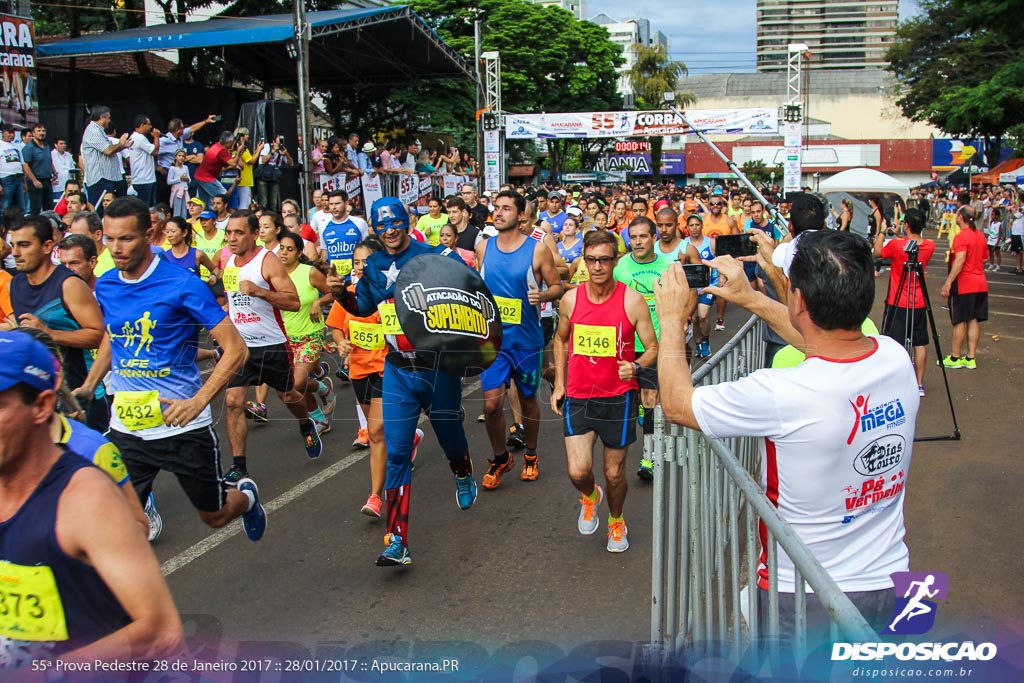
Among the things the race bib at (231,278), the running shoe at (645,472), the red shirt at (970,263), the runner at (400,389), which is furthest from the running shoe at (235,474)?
the red shirt at (970,263)

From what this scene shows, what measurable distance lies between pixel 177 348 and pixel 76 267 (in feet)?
6.39

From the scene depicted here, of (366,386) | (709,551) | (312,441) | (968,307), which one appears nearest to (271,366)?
(312,441)

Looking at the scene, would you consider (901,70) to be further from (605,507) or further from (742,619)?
(742,619)

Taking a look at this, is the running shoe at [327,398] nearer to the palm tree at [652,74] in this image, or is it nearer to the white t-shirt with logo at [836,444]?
the white t-shirt with logo at [836,444]

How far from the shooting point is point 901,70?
4581 cm

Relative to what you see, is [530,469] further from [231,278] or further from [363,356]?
[231,278]

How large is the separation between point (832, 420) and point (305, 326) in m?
5.66

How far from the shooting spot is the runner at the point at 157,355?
4398 mm

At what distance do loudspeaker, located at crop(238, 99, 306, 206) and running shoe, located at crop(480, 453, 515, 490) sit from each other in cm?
1234

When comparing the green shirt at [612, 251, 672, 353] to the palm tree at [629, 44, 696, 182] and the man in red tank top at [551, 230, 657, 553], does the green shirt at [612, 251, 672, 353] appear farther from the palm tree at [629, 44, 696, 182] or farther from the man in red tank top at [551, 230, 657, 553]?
the palm tree at [629, 44, 696, 182]

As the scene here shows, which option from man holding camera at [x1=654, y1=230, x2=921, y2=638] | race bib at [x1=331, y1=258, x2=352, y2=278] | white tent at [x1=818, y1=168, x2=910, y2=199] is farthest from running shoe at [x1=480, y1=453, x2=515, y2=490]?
white tent at [x1=818, y1=168, x2=910, y2=199]

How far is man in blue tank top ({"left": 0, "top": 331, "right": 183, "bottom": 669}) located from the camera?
6.95 feet

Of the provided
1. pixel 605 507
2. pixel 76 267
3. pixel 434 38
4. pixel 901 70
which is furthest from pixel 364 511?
pixel 901 70

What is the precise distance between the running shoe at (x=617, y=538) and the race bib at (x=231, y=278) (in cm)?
343
